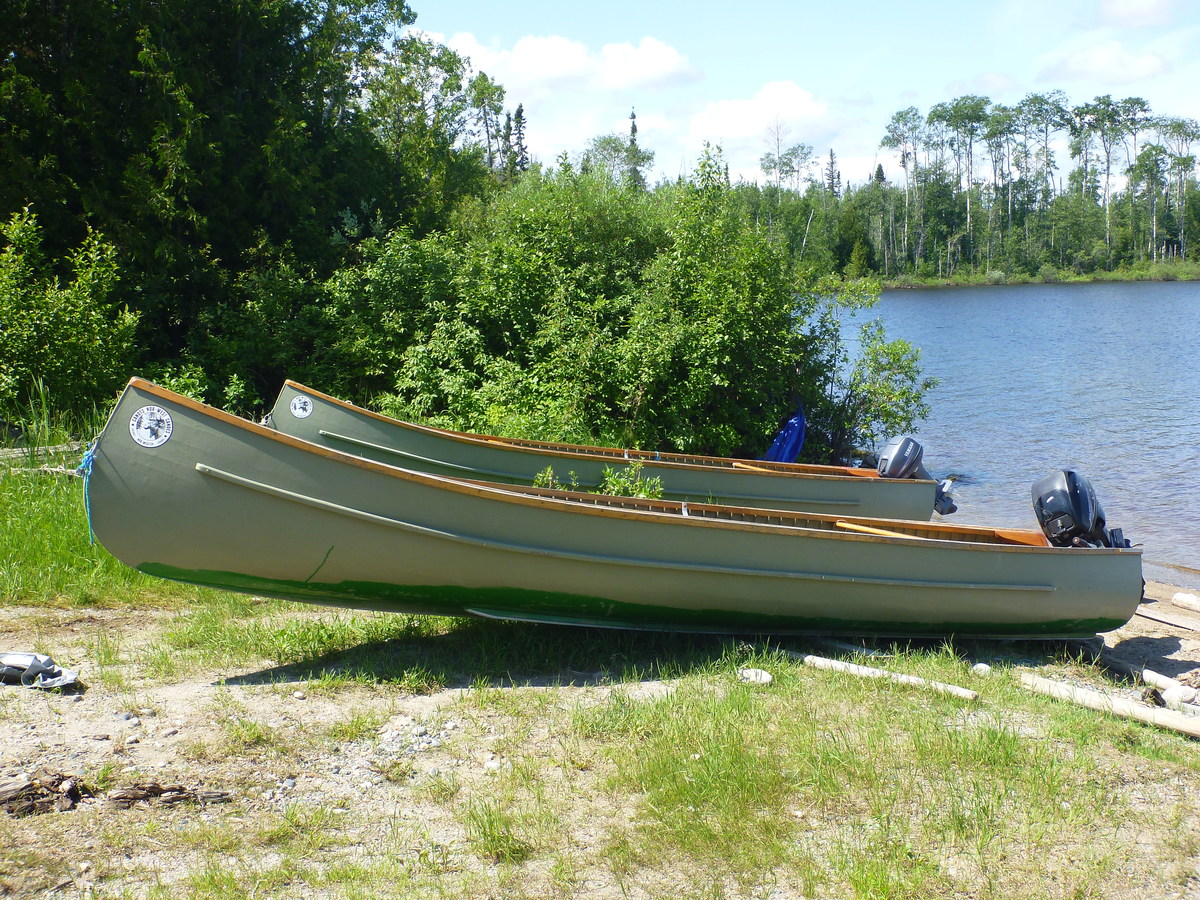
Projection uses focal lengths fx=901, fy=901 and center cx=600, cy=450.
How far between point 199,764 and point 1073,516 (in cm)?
613

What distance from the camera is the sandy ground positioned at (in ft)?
10.7

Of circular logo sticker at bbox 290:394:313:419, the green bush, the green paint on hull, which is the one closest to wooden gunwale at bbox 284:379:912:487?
circular logo sticker at bbox 290:394:313:419

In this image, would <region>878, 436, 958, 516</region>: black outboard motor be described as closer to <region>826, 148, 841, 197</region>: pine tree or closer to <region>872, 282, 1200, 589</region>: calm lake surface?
<region>872, 282, 1200, 589</region>: calm lake surface

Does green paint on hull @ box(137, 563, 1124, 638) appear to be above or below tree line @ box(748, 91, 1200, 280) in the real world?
below

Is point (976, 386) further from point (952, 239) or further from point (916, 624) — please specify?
point (952, 239)

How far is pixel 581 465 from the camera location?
8562 mm

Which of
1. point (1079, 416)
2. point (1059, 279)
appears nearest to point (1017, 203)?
point (1059, 279)

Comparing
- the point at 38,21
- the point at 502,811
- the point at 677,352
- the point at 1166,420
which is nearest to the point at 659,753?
the point at 502,811

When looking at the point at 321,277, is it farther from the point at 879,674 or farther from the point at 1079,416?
the point at 1079,416

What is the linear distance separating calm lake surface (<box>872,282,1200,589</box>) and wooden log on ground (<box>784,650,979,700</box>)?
581cm

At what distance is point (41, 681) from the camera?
181 inches

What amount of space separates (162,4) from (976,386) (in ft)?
65.2

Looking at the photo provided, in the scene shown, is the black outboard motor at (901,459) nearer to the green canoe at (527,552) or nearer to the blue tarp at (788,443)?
the green canoe at (527,552)

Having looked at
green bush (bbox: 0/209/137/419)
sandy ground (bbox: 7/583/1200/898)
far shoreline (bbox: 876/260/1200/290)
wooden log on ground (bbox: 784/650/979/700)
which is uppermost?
far shoreline (bbox: 876/260/1200/290)
